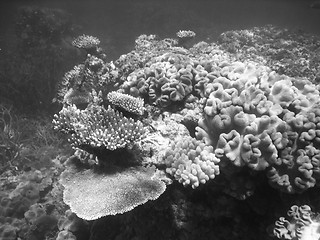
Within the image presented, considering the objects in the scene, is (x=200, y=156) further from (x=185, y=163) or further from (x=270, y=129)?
(x=270, y=129)

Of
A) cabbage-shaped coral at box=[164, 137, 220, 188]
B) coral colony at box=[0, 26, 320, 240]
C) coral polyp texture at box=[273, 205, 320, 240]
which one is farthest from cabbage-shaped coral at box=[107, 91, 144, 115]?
coral polyp texture at box=[273, 205, 320, 240]

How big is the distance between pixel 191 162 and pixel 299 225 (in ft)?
5.02

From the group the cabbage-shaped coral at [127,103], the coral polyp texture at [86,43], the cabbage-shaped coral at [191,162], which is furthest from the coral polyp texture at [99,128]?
the coral polyp texture at [86,43]

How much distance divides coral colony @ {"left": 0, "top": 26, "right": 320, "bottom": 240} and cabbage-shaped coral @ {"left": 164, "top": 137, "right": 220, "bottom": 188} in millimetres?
14

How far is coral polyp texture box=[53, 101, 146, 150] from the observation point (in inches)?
143

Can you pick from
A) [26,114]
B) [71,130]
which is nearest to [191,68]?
[71,130]

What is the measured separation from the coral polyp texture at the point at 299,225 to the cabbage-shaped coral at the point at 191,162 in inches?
41.8

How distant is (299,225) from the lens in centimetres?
305

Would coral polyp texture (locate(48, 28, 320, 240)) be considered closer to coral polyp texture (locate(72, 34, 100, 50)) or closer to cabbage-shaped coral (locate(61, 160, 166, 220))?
cabbage-shaped coral (locate(61, 160, 166, 220))

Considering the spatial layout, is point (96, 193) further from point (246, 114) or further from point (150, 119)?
point (246, 114)

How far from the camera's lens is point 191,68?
4.86m

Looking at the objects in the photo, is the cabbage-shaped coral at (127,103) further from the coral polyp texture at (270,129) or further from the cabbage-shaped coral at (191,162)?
the coral polyp texture at (270,129)

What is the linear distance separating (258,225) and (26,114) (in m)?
9.73

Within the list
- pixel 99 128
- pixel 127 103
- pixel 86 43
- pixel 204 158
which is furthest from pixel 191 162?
pixel 86 43
